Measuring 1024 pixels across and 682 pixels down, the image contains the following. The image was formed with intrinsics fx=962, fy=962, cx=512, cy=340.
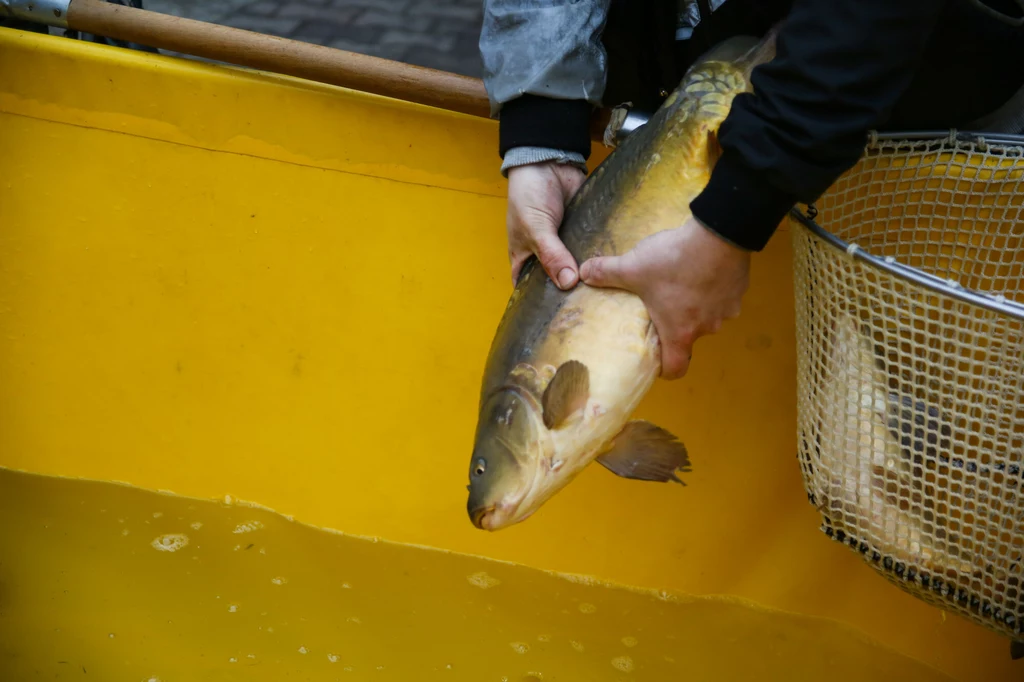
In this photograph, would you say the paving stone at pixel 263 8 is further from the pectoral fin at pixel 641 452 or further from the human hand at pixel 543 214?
the pectoral fin at pixel 641 452

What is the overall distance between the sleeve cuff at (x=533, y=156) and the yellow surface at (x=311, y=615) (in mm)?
730

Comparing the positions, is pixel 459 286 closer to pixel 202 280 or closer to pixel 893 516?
pixel 202 280

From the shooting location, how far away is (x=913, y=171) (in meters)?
1.21

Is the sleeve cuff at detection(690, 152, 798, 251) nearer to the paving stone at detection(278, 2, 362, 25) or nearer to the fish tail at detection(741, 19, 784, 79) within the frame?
the fish tail at detection(741, 19, 784, 79)

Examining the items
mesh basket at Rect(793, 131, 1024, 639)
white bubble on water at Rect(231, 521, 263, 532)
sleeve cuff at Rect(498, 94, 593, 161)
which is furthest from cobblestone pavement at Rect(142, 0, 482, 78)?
mesh basket at Rect(793, 131, 1024, 639)

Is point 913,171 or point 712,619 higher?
point 913,171

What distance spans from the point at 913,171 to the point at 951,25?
224 mm

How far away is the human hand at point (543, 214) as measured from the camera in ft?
3.66

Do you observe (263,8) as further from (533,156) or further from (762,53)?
(762,53)

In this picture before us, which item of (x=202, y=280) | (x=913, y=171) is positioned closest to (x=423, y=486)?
(x=202, y=280)

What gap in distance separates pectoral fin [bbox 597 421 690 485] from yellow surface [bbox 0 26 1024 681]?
386mm

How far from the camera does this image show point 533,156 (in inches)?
48.3

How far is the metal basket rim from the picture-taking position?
3.08ft

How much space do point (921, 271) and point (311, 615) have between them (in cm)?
103
